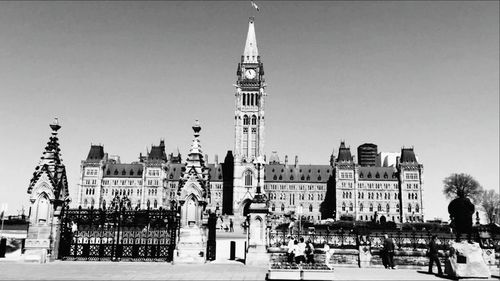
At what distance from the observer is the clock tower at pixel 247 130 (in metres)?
119

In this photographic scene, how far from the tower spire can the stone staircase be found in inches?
4208

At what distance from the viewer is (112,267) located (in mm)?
18312

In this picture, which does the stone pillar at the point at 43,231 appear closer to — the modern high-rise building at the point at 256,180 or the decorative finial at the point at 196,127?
the decorative finial at the point at 196,127

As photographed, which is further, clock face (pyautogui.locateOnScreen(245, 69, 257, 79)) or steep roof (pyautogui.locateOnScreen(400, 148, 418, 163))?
steep roof (pyautogui.locateOnScreen(400, 148, 418, 163))

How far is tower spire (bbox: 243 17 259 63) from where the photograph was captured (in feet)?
408

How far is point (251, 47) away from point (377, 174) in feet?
173

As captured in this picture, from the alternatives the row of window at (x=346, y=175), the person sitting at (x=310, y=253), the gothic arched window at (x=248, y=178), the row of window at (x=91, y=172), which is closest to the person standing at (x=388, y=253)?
the person sitting at (x=310, y=253)

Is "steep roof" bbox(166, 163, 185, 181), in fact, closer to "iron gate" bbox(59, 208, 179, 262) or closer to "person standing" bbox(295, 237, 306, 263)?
"iron gate" bbox(59, 208, 179, 262)

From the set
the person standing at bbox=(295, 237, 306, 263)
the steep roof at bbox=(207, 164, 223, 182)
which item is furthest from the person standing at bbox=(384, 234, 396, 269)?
the steep roof at bbox=(207, 164, 223, 182)

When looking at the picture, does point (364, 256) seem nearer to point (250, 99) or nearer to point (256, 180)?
point (256, 180)

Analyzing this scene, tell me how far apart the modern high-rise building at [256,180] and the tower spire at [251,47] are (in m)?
0.28

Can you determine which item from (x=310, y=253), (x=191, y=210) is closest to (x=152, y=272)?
(x=191, y=210)

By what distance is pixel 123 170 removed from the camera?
13750 cm

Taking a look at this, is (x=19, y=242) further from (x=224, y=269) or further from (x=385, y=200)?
(x=385, y=200)
